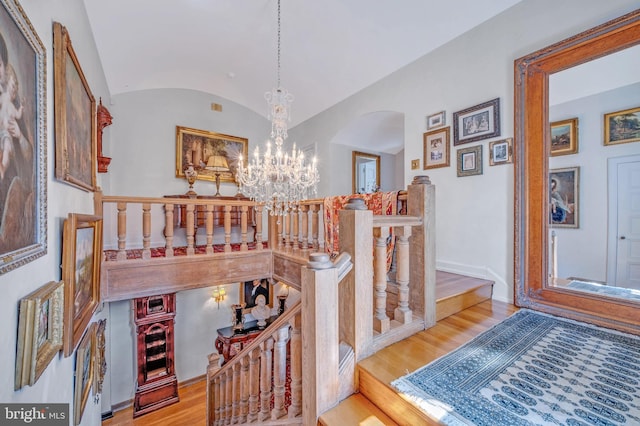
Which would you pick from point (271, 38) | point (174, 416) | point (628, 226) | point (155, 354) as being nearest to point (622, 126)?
point (628, 226)

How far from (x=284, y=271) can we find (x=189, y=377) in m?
3.29

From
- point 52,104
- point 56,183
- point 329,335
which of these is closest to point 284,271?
point 329,335

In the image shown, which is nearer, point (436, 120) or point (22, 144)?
point (22, 144)

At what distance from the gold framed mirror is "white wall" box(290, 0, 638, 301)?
1.77 meters

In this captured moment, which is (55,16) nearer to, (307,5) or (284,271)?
(307,5)

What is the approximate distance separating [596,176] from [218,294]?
5448 millimetres

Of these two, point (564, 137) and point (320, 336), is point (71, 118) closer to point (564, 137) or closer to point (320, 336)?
point (320, 336)

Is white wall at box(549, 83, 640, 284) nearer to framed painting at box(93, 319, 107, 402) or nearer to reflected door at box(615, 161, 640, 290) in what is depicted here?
reflected door at box(615, 161, 640, 290)

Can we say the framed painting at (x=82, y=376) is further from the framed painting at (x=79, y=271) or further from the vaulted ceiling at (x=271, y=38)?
the vaulted ceiling at (x=271, y=38)

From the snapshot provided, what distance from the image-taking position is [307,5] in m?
2.85

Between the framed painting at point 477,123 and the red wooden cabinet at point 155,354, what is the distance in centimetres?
481

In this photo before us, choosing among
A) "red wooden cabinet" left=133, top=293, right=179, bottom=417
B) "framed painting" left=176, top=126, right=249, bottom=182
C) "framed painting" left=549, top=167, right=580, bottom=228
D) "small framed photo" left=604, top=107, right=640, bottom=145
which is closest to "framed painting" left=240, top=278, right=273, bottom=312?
"red wooden cabinet" left=133, top=293, right=179, bottom=417

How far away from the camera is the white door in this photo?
1.88m

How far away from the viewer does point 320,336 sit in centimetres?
121
